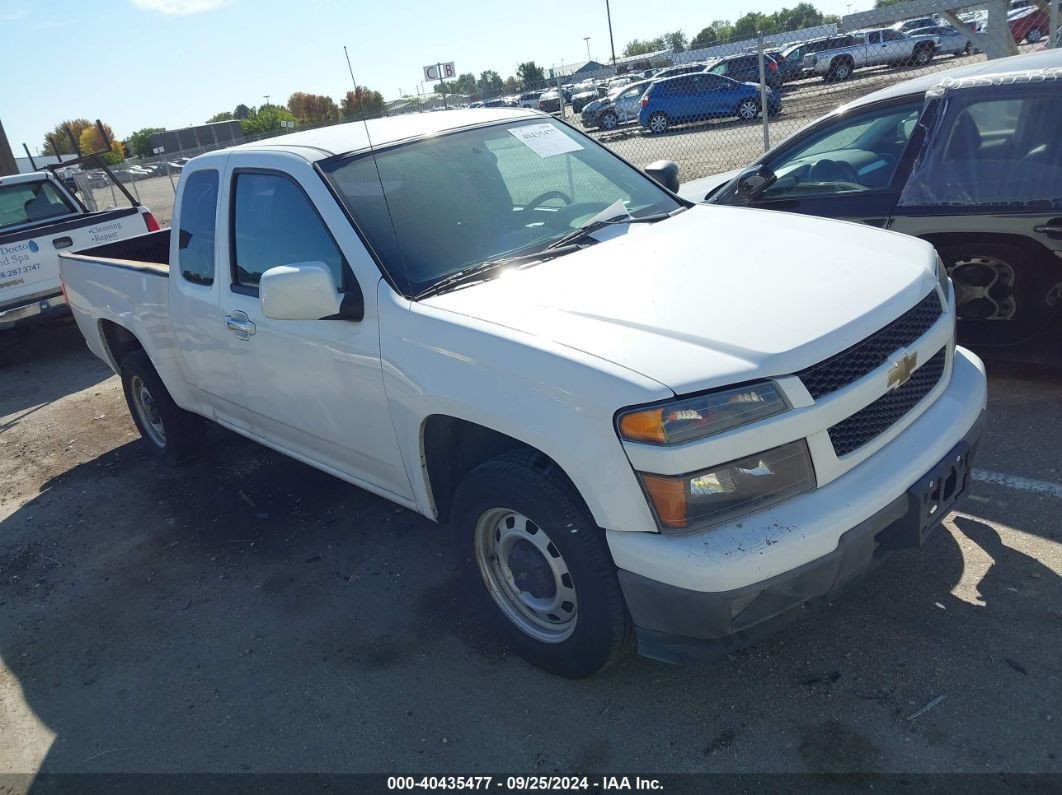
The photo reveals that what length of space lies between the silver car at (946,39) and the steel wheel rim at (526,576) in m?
27.9

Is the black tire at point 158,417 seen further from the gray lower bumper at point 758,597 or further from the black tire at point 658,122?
the black tire at point 658,122

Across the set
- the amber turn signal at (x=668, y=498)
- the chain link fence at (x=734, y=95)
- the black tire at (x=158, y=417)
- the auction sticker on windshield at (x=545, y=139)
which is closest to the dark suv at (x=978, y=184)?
the auction sticker on windshield at (x=545, y=139)

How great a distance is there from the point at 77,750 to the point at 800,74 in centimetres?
3043

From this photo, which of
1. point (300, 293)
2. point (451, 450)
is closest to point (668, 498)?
point (451, 450)

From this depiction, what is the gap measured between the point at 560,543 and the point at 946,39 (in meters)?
32.7

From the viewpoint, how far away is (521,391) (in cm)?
273

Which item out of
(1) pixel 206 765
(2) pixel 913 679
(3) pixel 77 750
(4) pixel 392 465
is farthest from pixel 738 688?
(3) pixel 77 750

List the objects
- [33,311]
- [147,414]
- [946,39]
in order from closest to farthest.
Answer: [147,414] → [33,311] → [946,39]

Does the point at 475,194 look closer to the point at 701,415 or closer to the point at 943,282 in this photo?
the point at 701,415

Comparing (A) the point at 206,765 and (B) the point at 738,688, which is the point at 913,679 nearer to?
(B) the point at 738,688

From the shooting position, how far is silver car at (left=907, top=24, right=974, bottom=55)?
26984 millimetres

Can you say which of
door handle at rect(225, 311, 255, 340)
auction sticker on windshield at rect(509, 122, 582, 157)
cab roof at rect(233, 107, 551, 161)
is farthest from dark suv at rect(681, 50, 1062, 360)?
door handle at rect(225, 311, 255, 340)

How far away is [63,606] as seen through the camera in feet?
14.3

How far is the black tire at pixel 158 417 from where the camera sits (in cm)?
555
